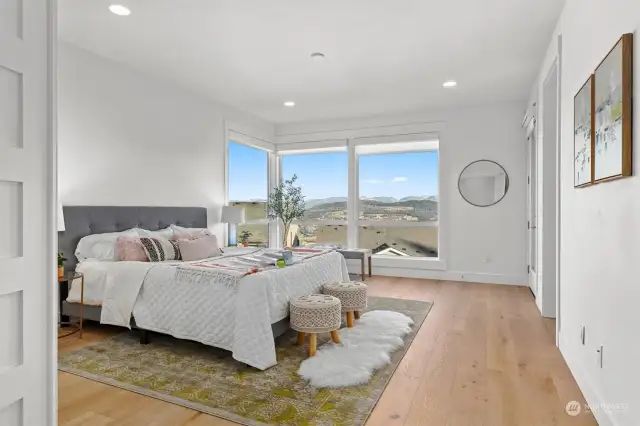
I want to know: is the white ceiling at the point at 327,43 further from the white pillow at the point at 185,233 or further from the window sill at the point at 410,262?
the window sill at the point at 410,262

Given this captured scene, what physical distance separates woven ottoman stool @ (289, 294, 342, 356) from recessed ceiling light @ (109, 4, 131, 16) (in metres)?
2.54

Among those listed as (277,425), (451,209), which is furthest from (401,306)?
(277,425)

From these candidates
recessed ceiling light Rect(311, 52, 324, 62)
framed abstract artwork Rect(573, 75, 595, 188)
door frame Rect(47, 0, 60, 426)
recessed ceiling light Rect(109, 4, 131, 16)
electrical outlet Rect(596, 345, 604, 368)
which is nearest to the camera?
door frame Rect(47, 0, 60, 426)

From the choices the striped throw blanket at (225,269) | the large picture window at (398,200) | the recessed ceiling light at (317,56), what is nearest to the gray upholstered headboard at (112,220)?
the striped throw blanket at (225,269)

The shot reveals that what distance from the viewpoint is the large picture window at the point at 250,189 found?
5.86 m

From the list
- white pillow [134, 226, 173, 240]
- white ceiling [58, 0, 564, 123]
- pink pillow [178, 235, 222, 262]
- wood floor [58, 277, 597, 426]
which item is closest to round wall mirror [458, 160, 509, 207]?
white ceiling [58, 0, 564, 123]

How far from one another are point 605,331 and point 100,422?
2617 millimetres

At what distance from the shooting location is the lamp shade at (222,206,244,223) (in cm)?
514

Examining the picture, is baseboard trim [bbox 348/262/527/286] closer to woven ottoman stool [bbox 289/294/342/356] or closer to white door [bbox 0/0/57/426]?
woven ottoman stool [bbox 289/294/342/356]

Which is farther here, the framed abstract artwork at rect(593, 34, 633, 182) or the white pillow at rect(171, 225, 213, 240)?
the white pillow at rect(171, 225, 213, 240)

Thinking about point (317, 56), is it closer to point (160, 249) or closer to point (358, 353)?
point (160, 249)

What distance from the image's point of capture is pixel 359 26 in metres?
3.17

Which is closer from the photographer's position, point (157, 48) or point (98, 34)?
point (98, 34)

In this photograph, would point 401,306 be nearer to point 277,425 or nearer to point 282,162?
point 277,425
